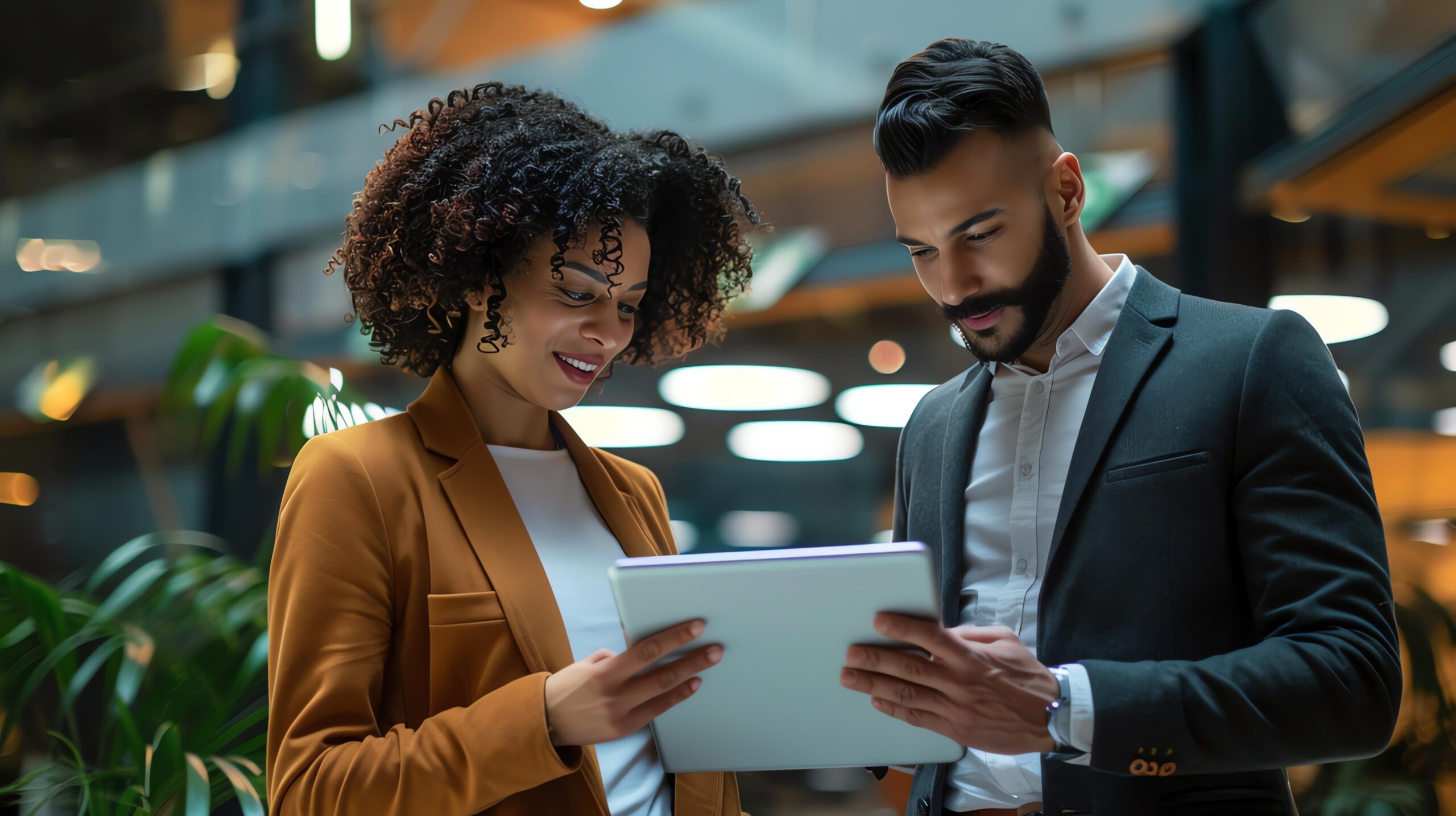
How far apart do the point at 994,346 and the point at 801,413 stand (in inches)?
151

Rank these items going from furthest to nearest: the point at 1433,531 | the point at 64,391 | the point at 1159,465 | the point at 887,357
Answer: the point at 887,357 < the point at 64,391 < the point at 1433,531 < the point at 1159,465

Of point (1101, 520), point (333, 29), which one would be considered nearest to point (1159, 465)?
point (1101, 520)

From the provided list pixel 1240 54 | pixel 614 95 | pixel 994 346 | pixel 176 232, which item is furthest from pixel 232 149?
pixel 994 346

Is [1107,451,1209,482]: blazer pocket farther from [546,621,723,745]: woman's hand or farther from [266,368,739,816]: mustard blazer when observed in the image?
[266,368,739,816]: mustard blazer

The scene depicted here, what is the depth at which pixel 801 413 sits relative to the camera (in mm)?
5508

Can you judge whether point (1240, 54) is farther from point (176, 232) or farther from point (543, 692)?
point (176, 232)

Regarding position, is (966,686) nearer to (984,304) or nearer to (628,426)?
(984,304)

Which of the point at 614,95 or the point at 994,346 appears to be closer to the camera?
the point at 994,346

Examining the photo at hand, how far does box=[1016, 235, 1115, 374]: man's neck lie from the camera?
167 cm

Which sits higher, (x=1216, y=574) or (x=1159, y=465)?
(x=1159, y=465)

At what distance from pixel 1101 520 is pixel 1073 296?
38cm

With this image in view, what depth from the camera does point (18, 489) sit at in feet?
14.8

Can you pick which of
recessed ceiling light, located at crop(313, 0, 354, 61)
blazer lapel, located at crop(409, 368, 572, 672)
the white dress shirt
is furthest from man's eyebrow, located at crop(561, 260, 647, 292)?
recessed ceiling light, located at crop(313, 0, 354, 61)

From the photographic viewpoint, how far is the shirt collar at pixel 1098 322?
1645 millimetres
